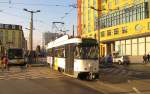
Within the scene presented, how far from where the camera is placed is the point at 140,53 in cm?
6675

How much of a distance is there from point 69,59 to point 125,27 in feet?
154

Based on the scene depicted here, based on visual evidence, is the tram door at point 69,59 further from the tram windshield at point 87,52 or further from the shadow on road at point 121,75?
the shadow on road at point 121,75

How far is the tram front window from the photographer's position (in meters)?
24.6

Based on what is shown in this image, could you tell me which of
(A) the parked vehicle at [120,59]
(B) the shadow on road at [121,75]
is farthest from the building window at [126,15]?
(B) the shadow on road at [121,75]

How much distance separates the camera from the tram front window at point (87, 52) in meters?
24.6

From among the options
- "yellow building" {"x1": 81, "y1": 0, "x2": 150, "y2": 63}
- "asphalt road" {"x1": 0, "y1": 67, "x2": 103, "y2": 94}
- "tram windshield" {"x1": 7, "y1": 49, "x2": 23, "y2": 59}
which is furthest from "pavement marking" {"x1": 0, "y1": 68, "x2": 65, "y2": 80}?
"yellow building" {"x1": 81, "y1": 0, "x2": 150, "y2": 63}

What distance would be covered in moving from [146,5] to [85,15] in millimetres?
36799

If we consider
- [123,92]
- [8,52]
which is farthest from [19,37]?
[123,92]

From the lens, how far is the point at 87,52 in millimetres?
24672

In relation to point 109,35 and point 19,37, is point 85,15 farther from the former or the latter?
point 19,37

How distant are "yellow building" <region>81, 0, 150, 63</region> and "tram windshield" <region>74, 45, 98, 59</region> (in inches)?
1164

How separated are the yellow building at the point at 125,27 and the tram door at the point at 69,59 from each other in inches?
1069

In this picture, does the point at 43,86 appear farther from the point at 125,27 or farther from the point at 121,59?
the point at 125,27

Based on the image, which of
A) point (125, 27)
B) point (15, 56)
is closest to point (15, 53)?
point (15, 56)
